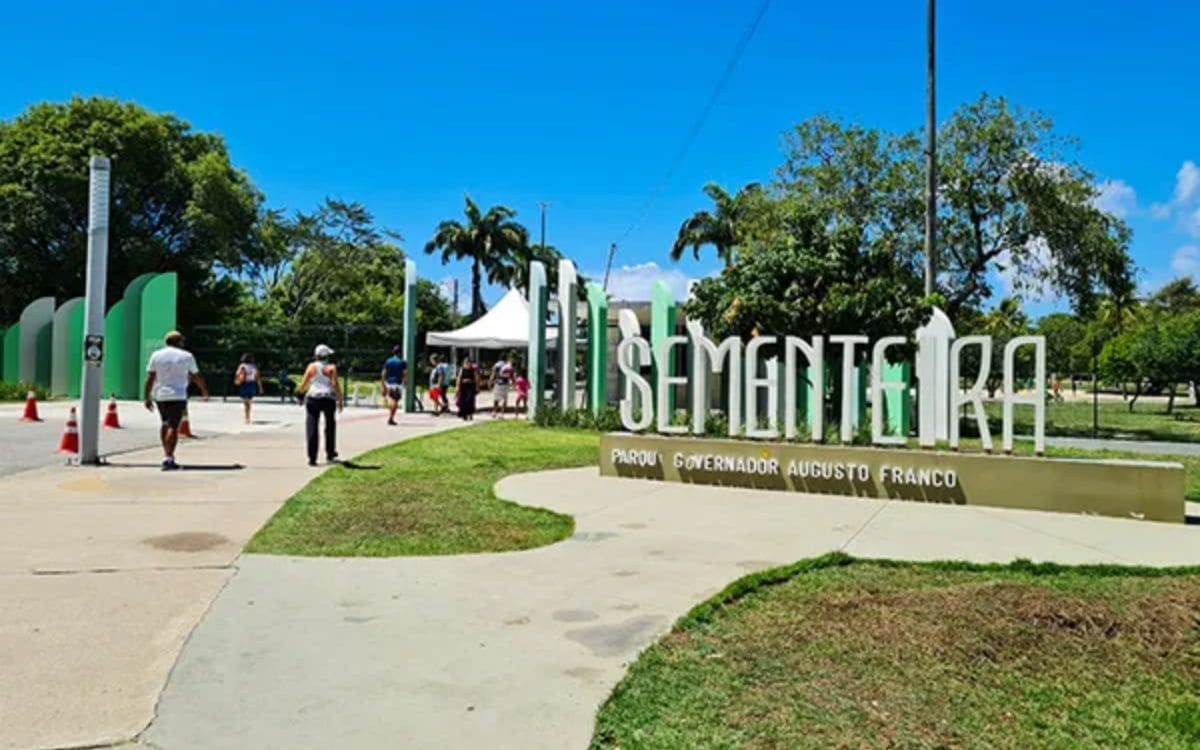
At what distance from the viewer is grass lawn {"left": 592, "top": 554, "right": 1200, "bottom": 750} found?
3.56m

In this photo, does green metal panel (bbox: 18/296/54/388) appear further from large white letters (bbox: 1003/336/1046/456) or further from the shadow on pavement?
large white letters (bbox: 1003/336/1046/456)

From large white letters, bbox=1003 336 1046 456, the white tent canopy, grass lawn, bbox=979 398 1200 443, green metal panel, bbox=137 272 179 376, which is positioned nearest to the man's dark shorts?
large white letters, bbox=1003 336 1046 456

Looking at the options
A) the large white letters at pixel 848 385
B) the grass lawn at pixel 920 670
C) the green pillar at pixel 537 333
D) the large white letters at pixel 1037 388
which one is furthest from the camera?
the green pillar at pixel 537 333

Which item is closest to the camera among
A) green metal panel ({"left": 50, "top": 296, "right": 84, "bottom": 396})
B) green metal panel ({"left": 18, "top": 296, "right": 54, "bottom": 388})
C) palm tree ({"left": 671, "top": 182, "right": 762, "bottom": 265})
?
green metal panel ({"left": 50, "top": 296, "right": 84, "bottom": 396})

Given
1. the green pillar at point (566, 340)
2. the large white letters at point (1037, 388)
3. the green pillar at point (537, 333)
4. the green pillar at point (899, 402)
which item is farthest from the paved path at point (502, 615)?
the green pillar at point (537, 333)

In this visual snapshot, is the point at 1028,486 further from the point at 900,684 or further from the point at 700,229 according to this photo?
the point at 700,229

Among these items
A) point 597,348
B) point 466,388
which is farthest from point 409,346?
point 597,348

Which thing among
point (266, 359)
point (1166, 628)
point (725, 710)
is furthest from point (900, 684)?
point (266, 359)

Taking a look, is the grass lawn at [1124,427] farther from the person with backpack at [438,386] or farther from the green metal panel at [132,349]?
the green metal panel at [132,349]

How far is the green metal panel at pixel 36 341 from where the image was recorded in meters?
28.8

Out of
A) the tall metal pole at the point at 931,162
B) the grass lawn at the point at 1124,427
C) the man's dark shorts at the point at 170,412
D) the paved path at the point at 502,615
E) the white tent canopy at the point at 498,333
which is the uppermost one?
the tall metal pole at the point at 931,162

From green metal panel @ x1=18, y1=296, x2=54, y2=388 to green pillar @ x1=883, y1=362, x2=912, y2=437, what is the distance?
84.3ft

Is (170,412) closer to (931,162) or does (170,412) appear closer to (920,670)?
(920,670)

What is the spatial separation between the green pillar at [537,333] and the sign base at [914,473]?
28.9 feet
